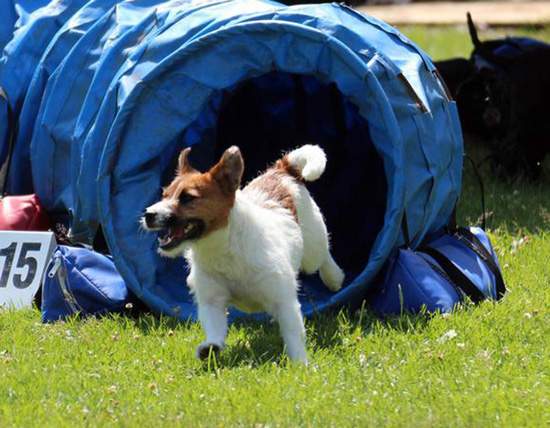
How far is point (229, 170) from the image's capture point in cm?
493

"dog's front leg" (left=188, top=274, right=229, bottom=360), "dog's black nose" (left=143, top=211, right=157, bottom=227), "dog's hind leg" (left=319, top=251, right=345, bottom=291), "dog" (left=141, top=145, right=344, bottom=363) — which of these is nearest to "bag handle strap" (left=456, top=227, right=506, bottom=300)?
"dog's hind leg" (left=319, top=251, right=345, bottom=291)

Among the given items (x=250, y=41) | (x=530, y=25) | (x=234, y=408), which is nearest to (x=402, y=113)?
(x=250, y=41)

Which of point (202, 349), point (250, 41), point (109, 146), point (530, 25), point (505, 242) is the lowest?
point (530, 25)

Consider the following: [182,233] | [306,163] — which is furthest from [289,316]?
[306,163]

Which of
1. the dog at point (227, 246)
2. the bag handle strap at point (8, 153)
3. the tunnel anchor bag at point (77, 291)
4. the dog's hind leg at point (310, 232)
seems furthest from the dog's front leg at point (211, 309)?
the bag handle strap at point (8, 153)

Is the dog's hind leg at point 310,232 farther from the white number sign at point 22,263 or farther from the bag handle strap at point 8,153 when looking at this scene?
the bag handle strap at point 8,153

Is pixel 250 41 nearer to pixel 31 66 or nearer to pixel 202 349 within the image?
pixel 202 349

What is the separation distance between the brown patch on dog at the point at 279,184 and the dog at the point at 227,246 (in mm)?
141

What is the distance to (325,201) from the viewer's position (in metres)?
7.18

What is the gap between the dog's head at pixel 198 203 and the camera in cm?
484

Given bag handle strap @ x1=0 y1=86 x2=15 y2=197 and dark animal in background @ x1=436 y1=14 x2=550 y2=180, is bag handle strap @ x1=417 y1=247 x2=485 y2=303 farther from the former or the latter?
bag handle strap @ x1=0 y1=86 x2=15 y2=197

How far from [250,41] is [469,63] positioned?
4397mm

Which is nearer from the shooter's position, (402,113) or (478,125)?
(402,113)

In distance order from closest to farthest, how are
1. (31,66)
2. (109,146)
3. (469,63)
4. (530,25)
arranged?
(109,146), (31,66), (469,63), (530,25)
